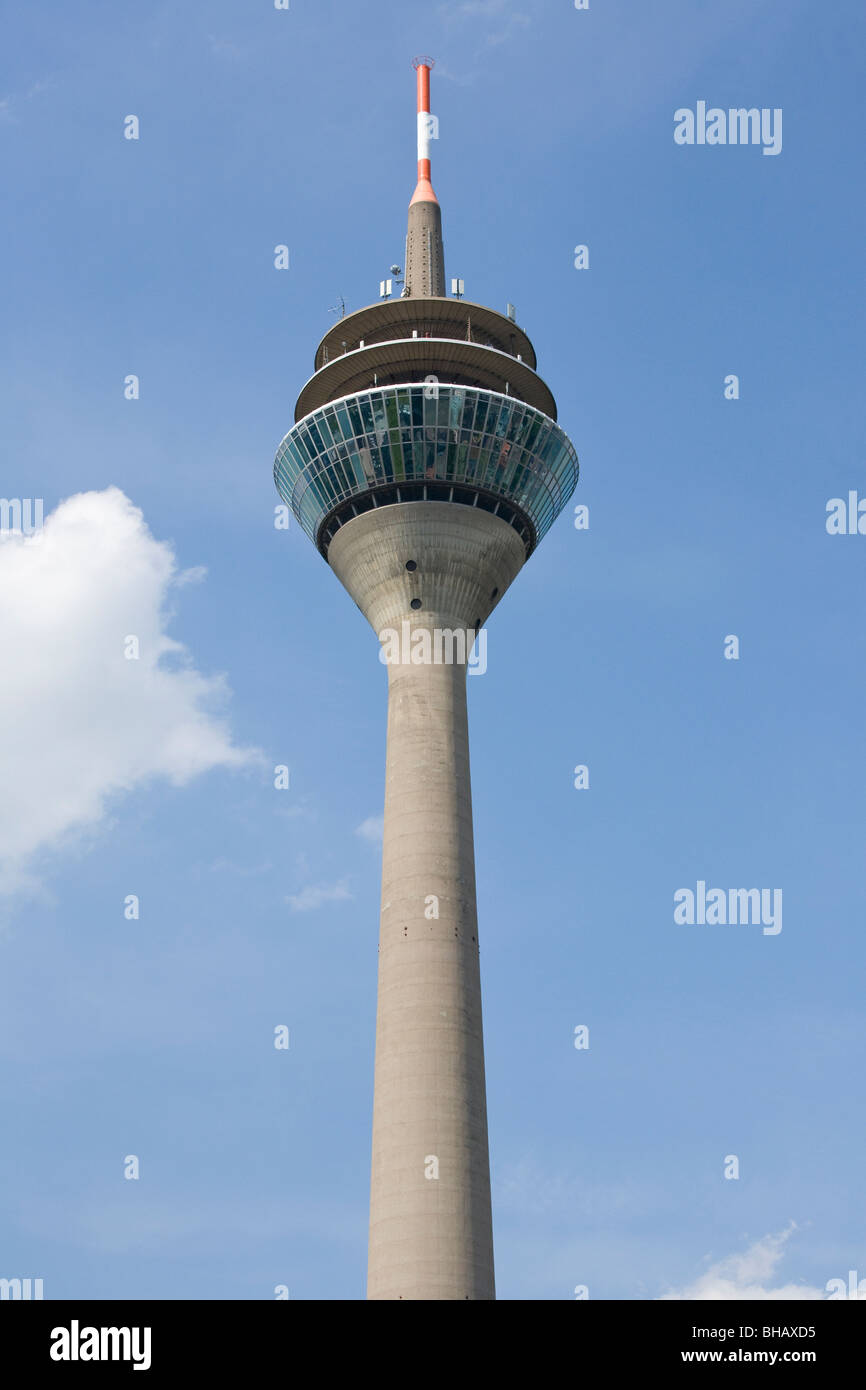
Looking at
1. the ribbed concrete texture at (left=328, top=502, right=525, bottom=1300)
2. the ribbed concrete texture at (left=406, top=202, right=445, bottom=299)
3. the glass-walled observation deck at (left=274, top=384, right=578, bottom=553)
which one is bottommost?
the ribbed concrete texture at (left=328, top=502, right=525, bottom=1300)

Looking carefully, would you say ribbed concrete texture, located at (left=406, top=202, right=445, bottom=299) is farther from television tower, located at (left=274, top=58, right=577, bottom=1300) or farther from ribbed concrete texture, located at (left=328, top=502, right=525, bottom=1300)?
ribbed concrete texture, located at (left=328, top=502, right=525, bottom=1300)

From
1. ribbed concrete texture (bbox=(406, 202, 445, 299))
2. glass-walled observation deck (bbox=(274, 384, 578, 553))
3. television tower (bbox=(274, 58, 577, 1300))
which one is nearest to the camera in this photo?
television tower (bbox=(274, 58, 577, 1300))

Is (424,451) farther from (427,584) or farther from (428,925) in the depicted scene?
(428,925)

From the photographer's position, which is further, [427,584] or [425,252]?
[425,252]

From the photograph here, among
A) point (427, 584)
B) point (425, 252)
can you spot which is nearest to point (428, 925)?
point (427, 584)

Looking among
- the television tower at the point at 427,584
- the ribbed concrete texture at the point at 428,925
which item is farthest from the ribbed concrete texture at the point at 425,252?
the ribbed concrete texture at the point at 428,925

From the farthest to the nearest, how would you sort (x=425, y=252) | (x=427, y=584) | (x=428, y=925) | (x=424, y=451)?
(x=425, y=252) → (x=424, y=451) → (x=427, y=584) → (x=428, y=925)

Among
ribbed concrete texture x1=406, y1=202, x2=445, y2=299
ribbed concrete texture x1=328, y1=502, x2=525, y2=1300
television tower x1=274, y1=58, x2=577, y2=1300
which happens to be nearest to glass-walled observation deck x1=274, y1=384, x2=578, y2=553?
television tower x1=274, y1=58, x2=577, y2=1300
